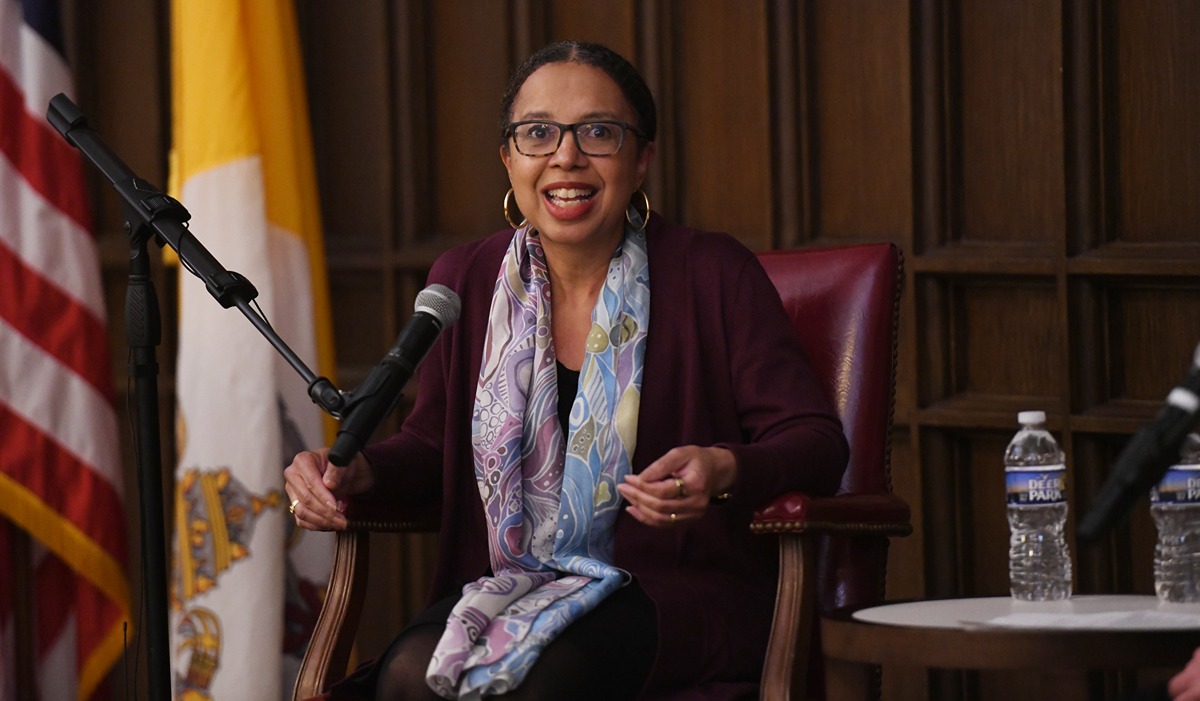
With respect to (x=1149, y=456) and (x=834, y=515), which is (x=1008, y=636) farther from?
(x=1149, y=456)

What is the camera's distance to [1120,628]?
182 cm

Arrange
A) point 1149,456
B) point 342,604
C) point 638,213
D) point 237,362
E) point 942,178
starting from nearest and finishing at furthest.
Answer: point 1149,456 < point 342,604 < point 638,213 < point 942,178 < point 237,362

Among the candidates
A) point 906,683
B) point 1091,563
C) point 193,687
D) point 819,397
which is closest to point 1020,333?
point 1091,563

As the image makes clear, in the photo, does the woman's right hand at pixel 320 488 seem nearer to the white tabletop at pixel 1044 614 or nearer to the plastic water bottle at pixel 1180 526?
the white tabletop at pixel 1044 614

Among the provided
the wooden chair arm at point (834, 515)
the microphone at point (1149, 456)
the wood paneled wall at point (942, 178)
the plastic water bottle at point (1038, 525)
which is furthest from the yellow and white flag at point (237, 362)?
the microphone at point (1149, 456)

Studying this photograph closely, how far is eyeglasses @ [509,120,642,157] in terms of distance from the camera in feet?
7.89

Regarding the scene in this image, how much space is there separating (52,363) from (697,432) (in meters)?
1.73

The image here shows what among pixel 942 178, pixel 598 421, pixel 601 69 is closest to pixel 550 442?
pixel 598 421

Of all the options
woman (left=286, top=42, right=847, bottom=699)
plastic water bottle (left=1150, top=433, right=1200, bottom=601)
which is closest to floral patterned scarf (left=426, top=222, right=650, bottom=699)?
woman (left=286, top=42, right=847, bottom=699)

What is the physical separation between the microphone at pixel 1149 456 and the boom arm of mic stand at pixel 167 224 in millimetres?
929

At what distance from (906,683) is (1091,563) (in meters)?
0.51

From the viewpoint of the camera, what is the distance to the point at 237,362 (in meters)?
3.35

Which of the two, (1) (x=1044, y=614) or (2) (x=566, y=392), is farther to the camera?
(2) (x=566, y=392)

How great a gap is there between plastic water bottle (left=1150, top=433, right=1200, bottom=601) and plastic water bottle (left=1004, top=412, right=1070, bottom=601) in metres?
0.13
